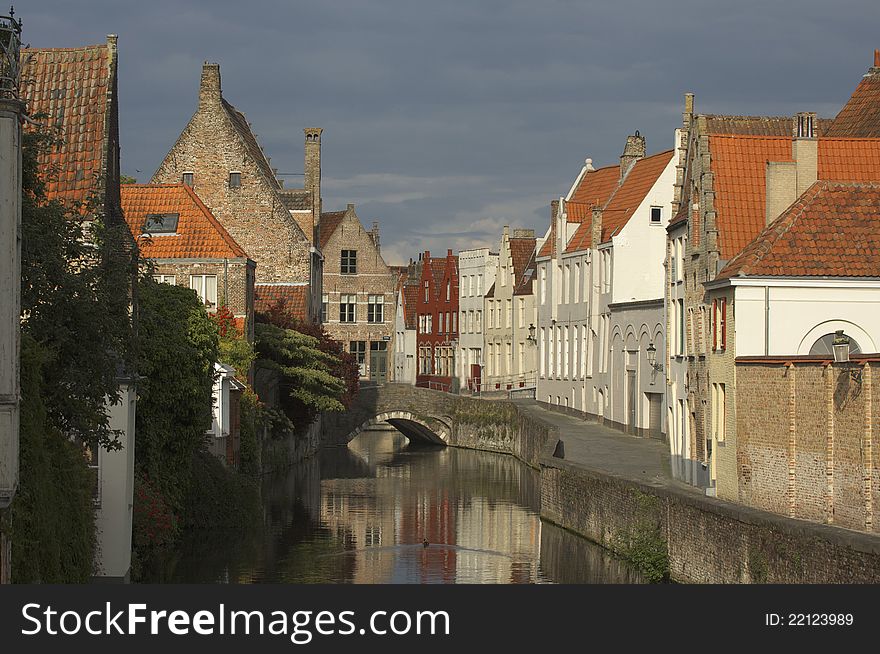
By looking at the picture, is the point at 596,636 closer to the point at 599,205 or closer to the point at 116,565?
the point at 116,565

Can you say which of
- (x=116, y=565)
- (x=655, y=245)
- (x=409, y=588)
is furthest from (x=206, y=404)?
(x=655, y=245)

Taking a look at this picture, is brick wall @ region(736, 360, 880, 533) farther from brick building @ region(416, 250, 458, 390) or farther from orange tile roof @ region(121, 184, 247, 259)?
brick building @ region(416, 250, 458, 390)

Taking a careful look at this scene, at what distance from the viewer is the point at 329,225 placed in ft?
299

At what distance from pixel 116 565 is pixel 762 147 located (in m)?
17.0

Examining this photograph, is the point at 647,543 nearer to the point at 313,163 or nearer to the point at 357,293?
the point at 313,163

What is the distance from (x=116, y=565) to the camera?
84.4 feet

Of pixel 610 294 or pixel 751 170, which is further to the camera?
pixel 610 294

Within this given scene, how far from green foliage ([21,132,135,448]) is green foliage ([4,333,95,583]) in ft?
1.19

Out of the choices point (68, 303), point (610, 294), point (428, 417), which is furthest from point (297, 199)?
point (68, 303)

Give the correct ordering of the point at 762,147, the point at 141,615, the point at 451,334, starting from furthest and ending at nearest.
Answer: the point at 451,334 → the point at 762,147 → the point at 141,615

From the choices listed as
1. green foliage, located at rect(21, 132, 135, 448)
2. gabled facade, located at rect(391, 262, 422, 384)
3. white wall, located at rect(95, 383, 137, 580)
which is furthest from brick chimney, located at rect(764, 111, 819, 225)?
gabled facade, located at rect(391, 262, 422, 384)

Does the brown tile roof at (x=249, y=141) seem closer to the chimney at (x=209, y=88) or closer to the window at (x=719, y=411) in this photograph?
the chimney at (x=209, y=88)

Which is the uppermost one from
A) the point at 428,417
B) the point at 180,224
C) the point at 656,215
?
the point at 656,215

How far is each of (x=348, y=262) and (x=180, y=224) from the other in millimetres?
40781
